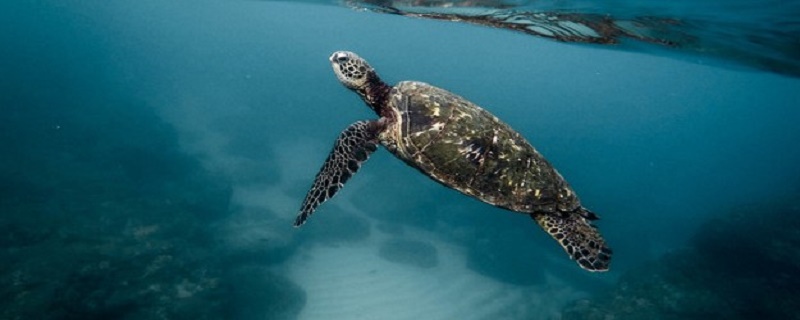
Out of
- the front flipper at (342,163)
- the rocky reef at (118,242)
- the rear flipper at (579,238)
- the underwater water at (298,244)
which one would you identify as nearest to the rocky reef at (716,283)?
the underwater water at (298,244)

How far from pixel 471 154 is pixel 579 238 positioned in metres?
1.84

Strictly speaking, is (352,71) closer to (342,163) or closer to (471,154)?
(342,163)

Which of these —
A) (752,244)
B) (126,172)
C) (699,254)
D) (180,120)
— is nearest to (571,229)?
(699,254)

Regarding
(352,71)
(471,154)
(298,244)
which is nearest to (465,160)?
(471,154)

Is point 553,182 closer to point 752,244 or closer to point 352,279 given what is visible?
point 352,279

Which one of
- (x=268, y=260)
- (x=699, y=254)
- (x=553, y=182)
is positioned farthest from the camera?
(x=699, y=254)

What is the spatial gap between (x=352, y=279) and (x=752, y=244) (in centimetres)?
1616

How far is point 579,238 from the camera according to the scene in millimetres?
5617

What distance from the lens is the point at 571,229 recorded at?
574 cm

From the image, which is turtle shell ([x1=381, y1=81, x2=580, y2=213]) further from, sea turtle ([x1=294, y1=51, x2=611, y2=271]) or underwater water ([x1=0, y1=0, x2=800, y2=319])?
underwater water ([x1=0, y1=0, x2=800, y2=319])

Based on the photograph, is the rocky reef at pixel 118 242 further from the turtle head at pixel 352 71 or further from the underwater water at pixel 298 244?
the turtle head at pixel 352 71

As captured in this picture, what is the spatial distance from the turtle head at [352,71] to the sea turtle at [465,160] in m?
0.53

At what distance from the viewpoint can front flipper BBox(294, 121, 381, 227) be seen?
200 inches

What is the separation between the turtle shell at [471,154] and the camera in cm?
525
